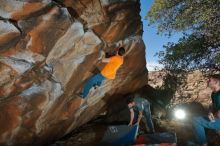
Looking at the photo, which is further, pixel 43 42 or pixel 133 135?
pixel 133 135

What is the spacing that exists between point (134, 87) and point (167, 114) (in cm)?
245

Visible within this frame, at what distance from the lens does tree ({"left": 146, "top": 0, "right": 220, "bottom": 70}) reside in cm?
1178

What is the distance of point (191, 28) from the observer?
42.7 ft

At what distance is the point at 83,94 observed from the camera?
1021cm

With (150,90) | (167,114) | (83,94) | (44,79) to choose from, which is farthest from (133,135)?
(150,90)

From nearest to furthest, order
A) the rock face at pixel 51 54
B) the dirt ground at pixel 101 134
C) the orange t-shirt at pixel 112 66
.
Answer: the rock face at pixel 51 54 < the orange t-shirt at pixel 112 66 < the dirt ground at pixel 101 134

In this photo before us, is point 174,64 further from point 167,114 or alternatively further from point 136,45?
point 136,45

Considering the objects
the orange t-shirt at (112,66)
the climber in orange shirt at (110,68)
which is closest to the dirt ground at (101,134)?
the climber in orange shirt at (110,68)

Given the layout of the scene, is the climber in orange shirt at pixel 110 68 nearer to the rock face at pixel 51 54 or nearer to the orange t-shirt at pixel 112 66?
the orange t-shirt at pixel 112 66

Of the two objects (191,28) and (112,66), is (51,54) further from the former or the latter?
(191,28)

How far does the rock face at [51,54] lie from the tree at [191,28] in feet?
9.41

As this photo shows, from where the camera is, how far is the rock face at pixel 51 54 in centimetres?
754

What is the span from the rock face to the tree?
2869mm

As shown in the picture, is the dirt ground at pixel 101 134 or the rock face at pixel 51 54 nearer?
the rock face at pixel 51 54
